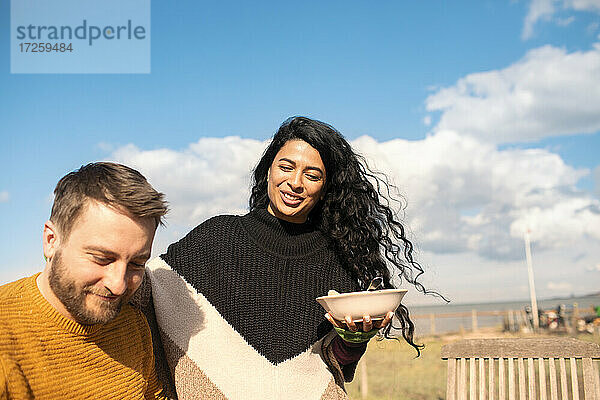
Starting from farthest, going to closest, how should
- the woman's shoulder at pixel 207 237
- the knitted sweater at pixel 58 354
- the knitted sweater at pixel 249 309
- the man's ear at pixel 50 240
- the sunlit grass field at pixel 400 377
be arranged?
the sunlit grass field at pixel 400 377 < the woman's shoulder at pixel 207 237 < the knitted sweater at pixel 249 309 < the man's ear at pixel 50 240 < the knitted sweater at pixel 58 354

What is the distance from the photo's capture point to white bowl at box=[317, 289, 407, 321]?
2.28 metres

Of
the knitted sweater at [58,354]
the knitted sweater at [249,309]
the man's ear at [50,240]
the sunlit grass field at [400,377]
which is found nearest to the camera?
the knitted sweater at [58,354]

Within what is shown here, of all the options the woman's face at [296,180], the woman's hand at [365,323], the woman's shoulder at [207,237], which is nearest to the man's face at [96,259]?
the woman's shoulder at [207,237]

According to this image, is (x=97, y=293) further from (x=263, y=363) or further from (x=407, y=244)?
(x=407, y=244)

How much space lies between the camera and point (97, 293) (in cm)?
166

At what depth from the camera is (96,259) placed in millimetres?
1612

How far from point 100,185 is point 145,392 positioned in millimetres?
812

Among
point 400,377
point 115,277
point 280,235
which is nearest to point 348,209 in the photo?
point 280,235

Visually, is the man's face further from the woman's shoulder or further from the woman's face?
the woman's face

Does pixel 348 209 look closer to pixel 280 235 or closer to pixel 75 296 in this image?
pixel 280 235

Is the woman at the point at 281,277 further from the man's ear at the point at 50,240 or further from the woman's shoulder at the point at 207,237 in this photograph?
the man's ear at the point at 50,240

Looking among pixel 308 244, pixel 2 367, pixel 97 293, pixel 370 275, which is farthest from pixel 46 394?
pixel 370 275

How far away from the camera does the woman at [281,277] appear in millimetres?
2436

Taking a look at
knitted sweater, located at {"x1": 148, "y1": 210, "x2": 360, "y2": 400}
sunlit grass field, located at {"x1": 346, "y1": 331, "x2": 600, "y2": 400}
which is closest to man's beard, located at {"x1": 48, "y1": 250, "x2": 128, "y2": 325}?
knitted sweater, located at {"x1": 148, "y1": 210, "x2": 360, "y2": 400}
